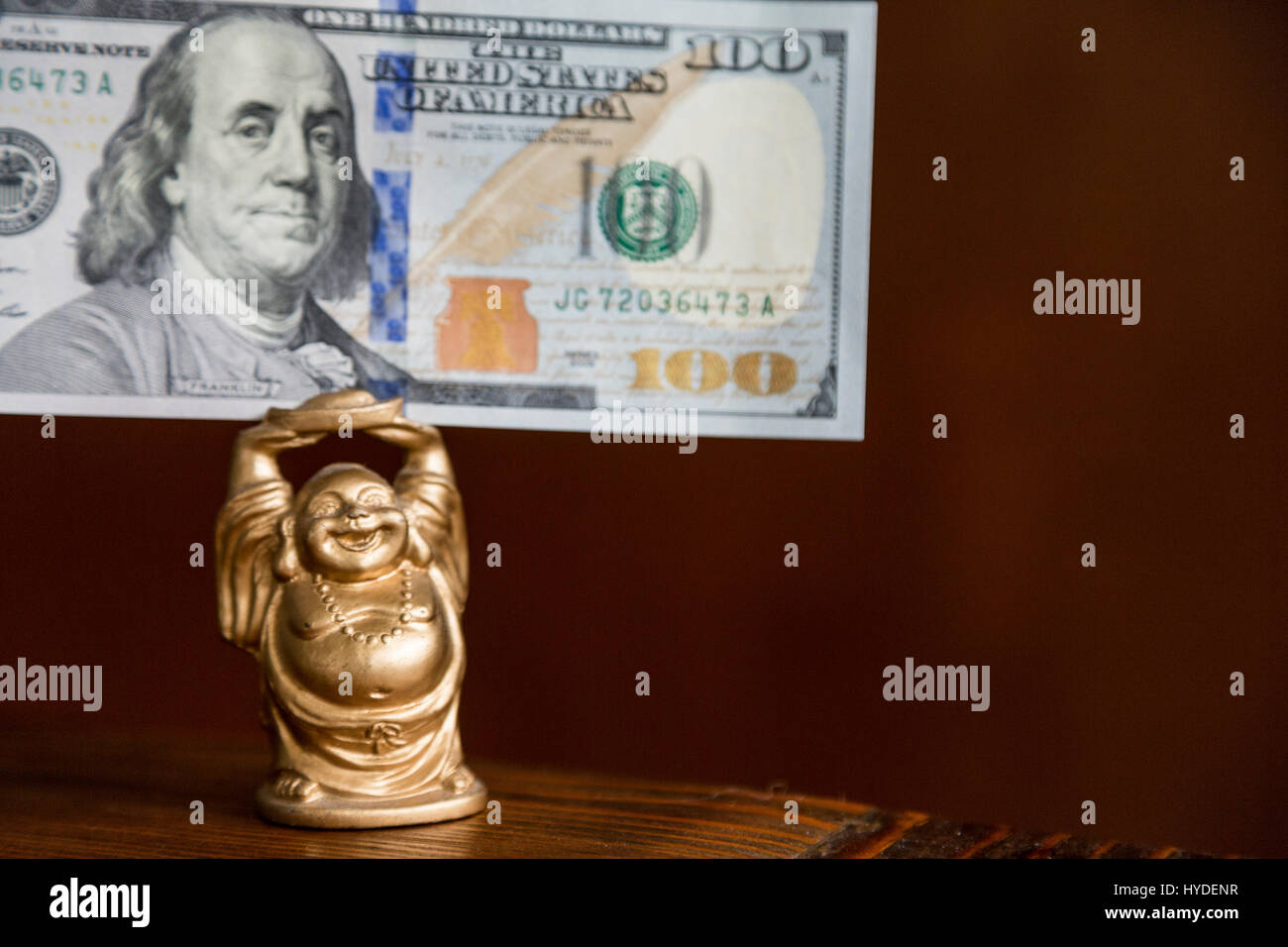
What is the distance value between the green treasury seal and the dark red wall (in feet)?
1.27

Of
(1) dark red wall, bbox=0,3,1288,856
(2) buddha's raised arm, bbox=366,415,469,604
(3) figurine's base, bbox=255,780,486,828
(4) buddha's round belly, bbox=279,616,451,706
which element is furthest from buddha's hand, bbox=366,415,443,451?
(1) dark red wall, bbox=0,3,1288,856

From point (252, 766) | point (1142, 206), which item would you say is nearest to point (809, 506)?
point (1142, 206)

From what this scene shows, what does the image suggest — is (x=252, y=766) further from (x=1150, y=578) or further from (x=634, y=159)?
(x=1150, y=578)

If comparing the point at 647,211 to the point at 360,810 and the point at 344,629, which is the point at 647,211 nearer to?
the point at 344,629

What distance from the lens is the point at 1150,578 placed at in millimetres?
2885

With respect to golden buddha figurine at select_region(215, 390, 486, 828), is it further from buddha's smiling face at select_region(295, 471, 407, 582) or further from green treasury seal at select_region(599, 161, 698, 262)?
green treasury seal at select_region(599, 161, 698, 262)

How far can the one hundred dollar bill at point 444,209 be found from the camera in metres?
2.82

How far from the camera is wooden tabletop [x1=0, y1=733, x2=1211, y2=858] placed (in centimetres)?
174

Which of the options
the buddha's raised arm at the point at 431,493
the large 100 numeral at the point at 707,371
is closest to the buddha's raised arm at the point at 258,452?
the buddha's raised arm at the point at 431,493

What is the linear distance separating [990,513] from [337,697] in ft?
4.98

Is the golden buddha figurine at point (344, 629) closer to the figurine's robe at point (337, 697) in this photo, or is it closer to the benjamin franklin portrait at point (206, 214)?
the figurine's robe at point (337, 697)

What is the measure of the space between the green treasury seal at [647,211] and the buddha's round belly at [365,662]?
124 centimetres

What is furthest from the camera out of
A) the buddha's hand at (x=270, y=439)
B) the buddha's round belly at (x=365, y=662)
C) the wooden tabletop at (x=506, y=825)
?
the buddha's hand at (x=270, y=439)

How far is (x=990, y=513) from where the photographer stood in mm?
2887
